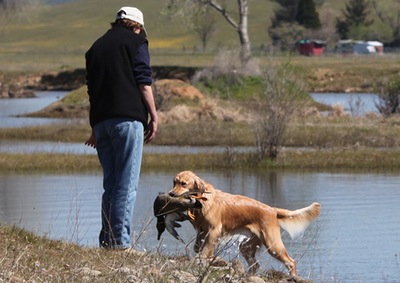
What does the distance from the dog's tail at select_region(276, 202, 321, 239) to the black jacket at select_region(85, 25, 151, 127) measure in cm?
211

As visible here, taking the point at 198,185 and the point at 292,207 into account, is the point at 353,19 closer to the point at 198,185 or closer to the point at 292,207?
the point at 292,207

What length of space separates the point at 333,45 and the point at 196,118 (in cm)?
8555

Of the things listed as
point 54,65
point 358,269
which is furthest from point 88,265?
point 54,65

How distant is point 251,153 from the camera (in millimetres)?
28016

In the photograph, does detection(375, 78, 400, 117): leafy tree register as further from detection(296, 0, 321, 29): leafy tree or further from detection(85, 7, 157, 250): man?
detection(296, 0, 321, 29): leafy tree

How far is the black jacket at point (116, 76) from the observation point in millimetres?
11289

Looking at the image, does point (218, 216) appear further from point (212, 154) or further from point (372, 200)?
point (212, 154)

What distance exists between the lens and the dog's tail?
12.5 metres

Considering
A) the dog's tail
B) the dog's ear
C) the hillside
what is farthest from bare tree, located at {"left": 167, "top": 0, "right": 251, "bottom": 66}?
the hillside

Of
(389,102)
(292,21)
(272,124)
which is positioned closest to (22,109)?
(389,102)

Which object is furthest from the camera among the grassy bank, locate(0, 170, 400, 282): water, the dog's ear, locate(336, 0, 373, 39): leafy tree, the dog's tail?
locate(336, 0, 373, 39): leafy tree

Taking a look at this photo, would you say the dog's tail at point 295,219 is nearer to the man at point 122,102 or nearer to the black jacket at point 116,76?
the man at point 122,102

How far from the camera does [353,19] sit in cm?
13175

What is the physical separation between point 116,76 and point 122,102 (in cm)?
26
